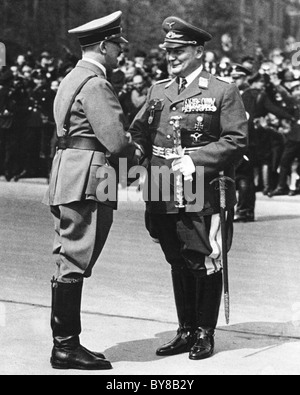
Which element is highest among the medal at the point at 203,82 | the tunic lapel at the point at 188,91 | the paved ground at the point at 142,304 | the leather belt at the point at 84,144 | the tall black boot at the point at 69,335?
the medal at the point at 203,82

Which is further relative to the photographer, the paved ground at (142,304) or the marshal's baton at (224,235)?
the marshal's baton at (224,235)

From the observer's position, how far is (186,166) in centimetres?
598

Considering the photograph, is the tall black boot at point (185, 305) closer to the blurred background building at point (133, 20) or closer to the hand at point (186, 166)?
the hand at point (186, 166)

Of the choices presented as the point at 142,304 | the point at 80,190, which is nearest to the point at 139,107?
the point at 142,304

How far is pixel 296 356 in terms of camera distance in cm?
607

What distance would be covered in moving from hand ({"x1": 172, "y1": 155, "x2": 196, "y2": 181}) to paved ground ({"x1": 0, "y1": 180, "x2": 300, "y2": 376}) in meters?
0.98

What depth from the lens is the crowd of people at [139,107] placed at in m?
15.8

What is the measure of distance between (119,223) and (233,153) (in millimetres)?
6389

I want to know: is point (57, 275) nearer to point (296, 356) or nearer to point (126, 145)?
point (126, 145)

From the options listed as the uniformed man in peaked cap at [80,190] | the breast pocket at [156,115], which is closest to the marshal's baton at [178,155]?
the breast pocket at [156,115]

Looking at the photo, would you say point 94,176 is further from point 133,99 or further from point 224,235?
point 133,99

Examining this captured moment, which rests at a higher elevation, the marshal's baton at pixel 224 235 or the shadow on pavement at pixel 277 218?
the marshal's baton at pixel 224 235

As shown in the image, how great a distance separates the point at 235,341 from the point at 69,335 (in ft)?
3.72
